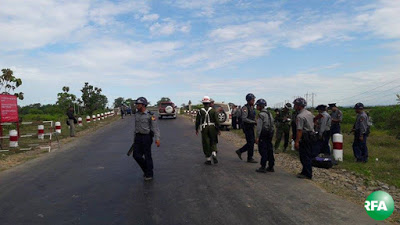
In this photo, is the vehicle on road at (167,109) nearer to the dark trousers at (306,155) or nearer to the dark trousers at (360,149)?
the dark trousers at (360,149)

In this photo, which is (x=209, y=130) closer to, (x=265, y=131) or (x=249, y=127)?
(x=249, y=127)

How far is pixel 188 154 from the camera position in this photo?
34.9ft

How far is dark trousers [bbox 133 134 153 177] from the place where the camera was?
23.2 feet

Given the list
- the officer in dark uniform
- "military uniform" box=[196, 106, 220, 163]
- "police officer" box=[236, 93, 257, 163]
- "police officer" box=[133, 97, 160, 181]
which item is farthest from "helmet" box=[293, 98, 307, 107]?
"police officer" box=[133, 97, 160, 181]

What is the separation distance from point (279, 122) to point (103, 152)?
646cm

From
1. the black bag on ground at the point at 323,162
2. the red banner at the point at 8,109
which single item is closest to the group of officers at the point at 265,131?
the black bag on ground at the point at 323,162

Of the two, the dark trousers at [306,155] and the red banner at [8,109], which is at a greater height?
the red banner at [8,109]

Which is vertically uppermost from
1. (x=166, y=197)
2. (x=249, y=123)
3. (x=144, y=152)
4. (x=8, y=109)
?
(x=8, y=109)

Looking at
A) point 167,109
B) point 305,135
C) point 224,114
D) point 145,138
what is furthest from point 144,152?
point 167,109

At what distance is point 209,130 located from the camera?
29.6 feet

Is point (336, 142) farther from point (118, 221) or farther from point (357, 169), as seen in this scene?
point (118, 221)

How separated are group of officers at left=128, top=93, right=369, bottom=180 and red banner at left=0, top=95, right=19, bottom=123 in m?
6.61

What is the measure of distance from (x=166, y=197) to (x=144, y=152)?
5.82 feet

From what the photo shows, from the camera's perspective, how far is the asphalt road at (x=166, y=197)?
4.66 m
